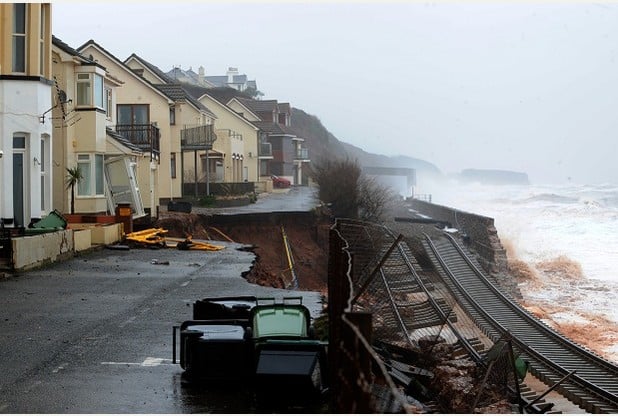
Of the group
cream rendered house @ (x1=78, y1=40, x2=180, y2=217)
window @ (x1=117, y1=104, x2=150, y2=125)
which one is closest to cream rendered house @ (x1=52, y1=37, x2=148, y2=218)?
Answer: cream rendered house @ (x1=78, y1=40, x2=180, y2=217)

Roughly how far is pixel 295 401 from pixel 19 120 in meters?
17.6

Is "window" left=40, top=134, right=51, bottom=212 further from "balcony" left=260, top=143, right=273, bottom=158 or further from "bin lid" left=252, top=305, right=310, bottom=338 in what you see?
"balcony" left=260, top=143, right=273, bottom=158

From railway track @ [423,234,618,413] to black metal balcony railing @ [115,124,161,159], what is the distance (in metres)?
15.5

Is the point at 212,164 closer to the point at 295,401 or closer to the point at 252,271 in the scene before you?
the point at 252,271

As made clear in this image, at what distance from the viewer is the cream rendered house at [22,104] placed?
24.5 meters

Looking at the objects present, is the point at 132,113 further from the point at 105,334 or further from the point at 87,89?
the point at 105,334

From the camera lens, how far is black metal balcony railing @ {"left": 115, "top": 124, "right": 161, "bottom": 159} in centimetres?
4381

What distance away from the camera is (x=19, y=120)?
24828 mm

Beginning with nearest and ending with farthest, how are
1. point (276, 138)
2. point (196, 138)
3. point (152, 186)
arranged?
point (152, 186) → point (196, 138) → point (276, 138)

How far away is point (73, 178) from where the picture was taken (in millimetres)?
31266

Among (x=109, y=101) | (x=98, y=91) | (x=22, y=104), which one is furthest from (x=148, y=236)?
(x=109, y=101)

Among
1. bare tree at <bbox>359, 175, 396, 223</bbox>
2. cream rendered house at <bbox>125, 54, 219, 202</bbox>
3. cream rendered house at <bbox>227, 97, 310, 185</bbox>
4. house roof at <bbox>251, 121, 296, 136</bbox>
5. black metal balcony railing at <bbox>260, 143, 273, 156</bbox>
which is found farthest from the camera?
house roof at <bbox>251, 121, 296, 136</bbox>

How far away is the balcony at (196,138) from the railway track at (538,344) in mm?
24355

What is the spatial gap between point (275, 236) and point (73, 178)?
13208mm
